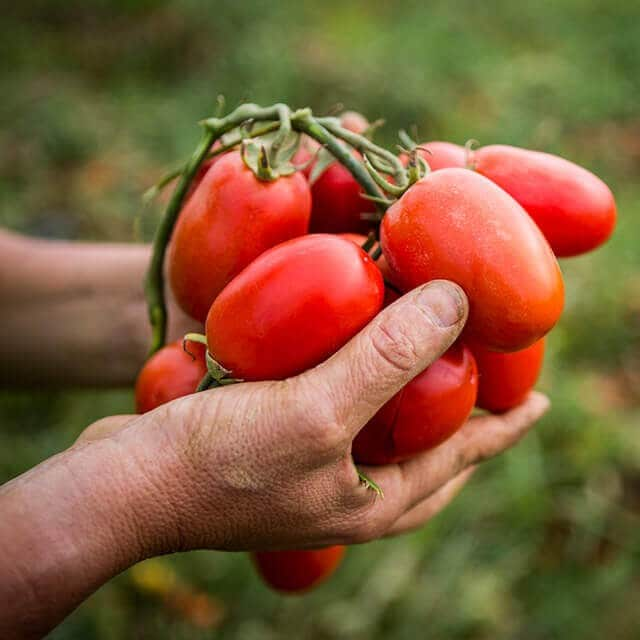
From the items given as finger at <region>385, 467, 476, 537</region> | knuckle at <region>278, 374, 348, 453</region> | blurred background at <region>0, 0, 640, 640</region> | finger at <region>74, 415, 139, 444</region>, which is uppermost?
knuckle at <region>278, 374, 348, 453</region>

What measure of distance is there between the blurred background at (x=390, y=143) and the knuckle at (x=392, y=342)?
59cm

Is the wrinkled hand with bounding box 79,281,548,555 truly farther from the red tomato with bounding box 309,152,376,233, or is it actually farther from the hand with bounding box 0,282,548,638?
the red tomato with bounding box 309,152,376,233

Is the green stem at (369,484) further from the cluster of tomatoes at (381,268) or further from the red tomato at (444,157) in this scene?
the red tomato at (444,157)

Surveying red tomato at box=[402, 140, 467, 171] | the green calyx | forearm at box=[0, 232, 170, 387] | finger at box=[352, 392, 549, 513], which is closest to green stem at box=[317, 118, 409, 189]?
the green calyx

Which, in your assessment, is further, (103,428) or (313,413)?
(103,428)

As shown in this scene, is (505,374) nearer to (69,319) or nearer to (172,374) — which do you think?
(172,374)

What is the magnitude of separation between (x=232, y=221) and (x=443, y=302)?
1.11 ft

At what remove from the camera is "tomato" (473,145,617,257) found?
127 cm

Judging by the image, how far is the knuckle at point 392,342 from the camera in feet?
3.50

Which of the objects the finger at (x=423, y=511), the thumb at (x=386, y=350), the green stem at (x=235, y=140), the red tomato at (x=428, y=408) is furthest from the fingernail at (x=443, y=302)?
the finger at (x=423, y=511)

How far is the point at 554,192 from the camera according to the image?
4.17ft

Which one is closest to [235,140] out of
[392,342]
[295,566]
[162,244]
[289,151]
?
[289,151]

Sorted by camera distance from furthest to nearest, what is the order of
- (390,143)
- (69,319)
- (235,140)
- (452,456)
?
1. (390,143)
2. (69,319)
3. (452,456)
4. (235,140)

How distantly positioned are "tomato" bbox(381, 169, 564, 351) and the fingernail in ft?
0.07
